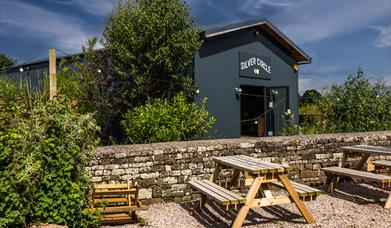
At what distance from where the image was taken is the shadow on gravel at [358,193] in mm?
6150

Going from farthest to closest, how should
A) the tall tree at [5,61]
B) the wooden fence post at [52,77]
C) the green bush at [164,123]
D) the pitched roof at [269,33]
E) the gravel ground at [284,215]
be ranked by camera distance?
the tall tree at [5,61] < the pitched roof at [269,33] < the green bush at [164,123] < the wooden fence post at [52,77] < the gravel ground at [284,215]

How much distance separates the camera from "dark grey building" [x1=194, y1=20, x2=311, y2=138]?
1108cm

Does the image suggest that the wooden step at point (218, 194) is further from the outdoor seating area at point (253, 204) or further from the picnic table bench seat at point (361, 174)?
the picnic table bench seat at point (361, 174)

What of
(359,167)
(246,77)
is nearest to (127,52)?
(246,77)

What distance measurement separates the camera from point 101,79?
1039 cm

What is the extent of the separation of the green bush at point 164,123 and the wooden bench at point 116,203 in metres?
2.54

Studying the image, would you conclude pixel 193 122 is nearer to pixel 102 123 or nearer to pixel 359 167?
pixel 102 123

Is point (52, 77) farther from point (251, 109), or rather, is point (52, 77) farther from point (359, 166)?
point (251, 109)

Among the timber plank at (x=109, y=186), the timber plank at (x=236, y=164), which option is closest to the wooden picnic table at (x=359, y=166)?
the timber plank at (x=236, y=164)

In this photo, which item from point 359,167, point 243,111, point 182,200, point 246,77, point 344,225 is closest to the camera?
point 344,225

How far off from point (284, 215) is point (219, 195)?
122cm

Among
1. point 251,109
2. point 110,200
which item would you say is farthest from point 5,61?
point 110,200

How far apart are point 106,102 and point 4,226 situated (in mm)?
6353

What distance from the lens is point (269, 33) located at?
13078 millimetres
